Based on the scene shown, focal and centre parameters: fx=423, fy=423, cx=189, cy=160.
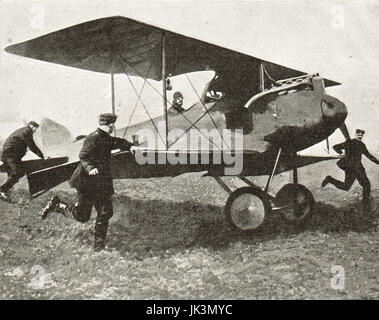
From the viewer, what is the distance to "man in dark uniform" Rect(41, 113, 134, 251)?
594 cm

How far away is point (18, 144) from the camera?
8289mm

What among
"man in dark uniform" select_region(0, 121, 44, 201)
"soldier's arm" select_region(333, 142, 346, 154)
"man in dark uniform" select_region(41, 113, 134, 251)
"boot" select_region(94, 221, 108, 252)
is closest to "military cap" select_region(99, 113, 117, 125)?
"man in dark uniform" select_region(41, 113, 134, 251)

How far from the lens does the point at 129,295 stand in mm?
5234

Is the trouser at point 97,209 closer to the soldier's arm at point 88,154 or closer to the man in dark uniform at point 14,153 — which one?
the soldier's arm at point 88,154

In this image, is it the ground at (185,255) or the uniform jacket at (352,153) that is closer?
the ground at (185,255)

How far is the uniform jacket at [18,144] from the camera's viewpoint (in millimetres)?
8258

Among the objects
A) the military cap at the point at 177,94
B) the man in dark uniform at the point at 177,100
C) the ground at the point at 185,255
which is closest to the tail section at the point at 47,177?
the ground at the point at 185,255

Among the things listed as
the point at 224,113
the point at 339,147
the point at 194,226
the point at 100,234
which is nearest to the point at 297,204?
the point at 339,147

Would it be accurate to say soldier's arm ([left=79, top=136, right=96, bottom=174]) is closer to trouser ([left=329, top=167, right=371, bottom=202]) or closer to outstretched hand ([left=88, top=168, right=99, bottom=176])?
outstretched hand ([left=88, top=168, right=99, bottom=176])

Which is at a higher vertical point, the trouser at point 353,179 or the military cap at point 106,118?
Answer: the military cap at point 106,118

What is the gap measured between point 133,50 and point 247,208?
325cm

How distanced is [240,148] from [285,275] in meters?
2.15
